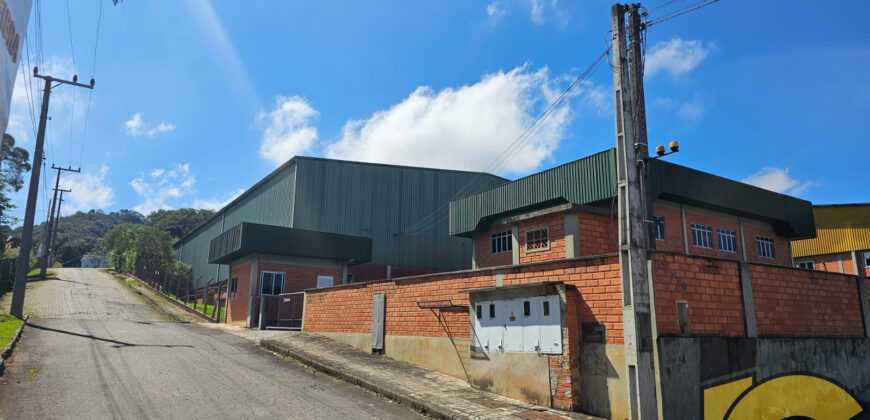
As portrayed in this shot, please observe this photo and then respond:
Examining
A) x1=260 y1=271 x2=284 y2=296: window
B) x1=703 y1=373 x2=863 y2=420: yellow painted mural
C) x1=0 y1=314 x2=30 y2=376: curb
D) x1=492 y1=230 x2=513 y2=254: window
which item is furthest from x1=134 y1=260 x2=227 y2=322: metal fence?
x1=703 y1=373 x2=863 y2=420: yellow painted mural

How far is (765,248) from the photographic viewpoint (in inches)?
898

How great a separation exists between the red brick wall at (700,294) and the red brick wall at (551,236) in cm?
714

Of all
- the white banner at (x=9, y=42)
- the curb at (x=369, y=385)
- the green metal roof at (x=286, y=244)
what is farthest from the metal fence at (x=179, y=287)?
the white banner at (x=9, y=42)

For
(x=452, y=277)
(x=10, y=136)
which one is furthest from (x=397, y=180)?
(x=10, y=136)

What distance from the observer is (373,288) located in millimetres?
14742

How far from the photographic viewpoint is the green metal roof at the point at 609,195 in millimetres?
17734

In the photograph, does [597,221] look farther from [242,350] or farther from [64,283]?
[64,283]

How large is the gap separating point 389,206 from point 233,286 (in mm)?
11754

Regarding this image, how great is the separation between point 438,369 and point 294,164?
21761 millimetres

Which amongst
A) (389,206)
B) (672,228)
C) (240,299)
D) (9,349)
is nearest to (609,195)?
(672,228)

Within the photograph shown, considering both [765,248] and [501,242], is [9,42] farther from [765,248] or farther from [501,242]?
[765,248]

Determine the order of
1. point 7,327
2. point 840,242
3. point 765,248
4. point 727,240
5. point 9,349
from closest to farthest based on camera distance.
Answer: point 9,349 → point 7,327 → point 727,240 → point 765,248 → point 840,242

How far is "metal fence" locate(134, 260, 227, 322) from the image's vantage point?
1128 inches

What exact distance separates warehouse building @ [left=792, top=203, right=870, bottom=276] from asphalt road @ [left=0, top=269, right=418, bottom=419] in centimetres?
2985
